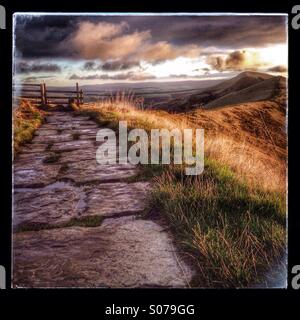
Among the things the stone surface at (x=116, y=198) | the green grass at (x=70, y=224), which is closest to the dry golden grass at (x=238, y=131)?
the stone surface at (x=116, y=198)

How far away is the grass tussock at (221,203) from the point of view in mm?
3250

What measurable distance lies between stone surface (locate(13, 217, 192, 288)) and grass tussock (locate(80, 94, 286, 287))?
16cm

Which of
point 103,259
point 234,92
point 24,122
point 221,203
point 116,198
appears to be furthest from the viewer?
point 234,92

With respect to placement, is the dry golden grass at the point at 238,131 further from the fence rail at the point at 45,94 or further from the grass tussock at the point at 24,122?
the grass tussock at the point at 24,122

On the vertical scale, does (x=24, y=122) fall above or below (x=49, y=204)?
above

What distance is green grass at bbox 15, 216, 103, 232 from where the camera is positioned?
3.60m

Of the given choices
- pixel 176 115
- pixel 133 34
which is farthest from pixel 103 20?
pixel 176 115

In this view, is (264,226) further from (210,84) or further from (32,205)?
(32,205)

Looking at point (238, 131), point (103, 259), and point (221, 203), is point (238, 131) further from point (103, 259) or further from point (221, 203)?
point (103, 259)

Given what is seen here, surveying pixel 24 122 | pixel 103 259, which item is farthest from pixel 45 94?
pixel 103 259

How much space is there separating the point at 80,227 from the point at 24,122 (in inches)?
43.3

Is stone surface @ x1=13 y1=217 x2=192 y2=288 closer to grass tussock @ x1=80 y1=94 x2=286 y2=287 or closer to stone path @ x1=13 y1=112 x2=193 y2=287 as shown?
stone path @ x1=13 y1=112 x2=193 y2=287

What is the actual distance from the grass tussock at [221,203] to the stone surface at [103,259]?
0.16m

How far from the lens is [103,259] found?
11.0 feet
